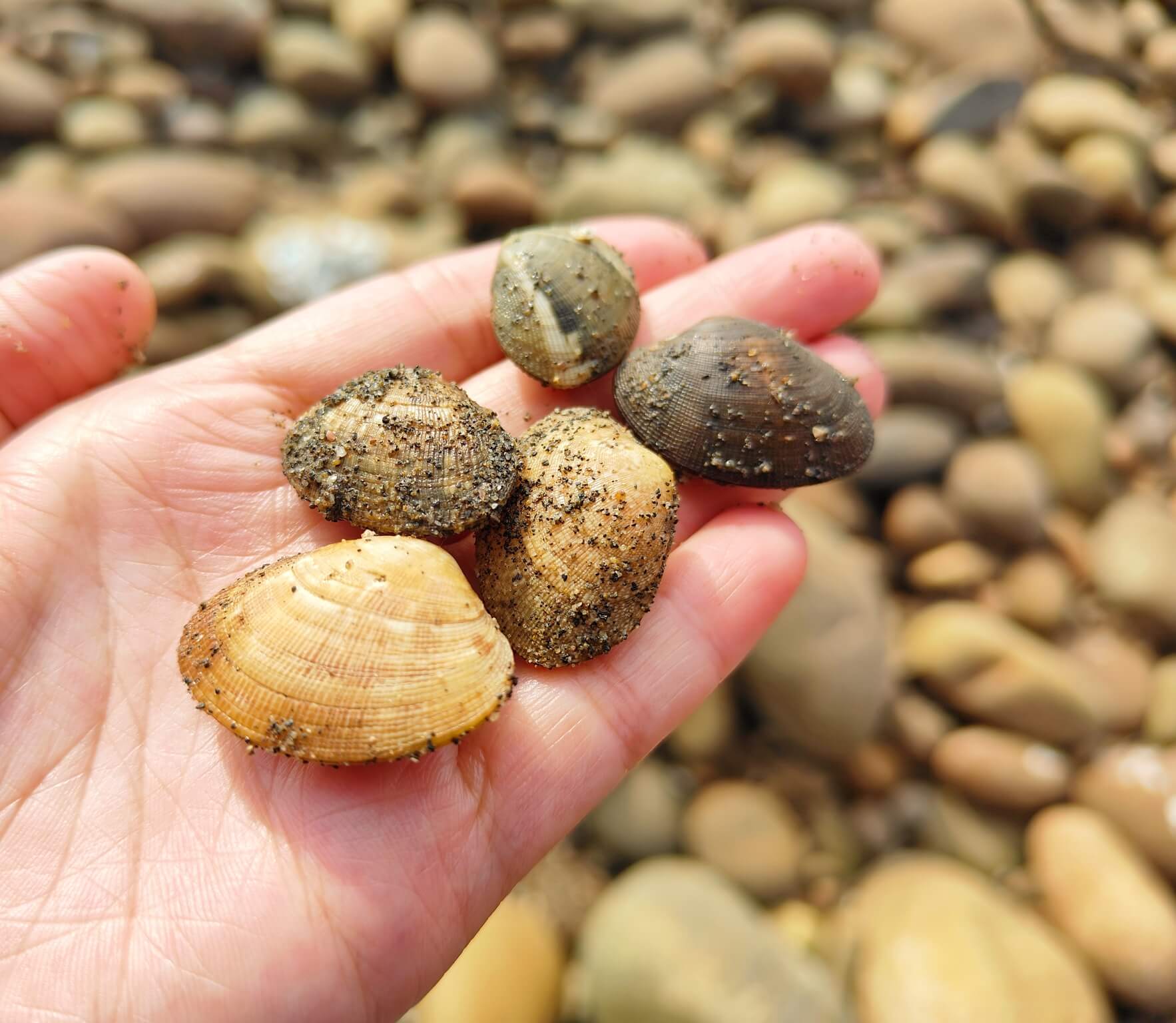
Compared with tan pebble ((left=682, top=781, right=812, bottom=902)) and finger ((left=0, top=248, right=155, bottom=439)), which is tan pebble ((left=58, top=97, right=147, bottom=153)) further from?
tan pebble ((left=682, top=781, right=812, bottom=902))

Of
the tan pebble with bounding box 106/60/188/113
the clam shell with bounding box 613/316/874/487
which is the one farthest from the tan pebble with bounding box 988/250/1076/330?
the tan pebble with bounding box 106/60/188/113

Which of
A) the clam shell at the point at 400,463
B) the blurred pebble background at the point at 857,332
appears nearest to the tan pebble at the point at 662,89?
the blurred pebble background at the point at 857,332

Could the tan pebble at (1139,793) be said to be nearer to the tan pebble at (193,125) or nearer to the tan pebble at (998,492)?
the tan pebble at (998,492)

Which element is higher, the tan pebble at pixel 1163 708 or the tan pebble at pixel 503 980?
the tan pebble at pixel 1163 708

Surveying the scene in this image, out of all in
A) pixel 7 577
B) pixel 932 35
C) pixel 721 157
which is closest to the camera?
pixel 7 577

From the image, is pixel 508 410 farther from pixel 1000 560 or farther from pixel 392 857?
pixel 1000 560

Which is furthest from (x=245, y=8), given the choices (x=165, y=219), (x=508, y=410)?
(x=508, y=410)
